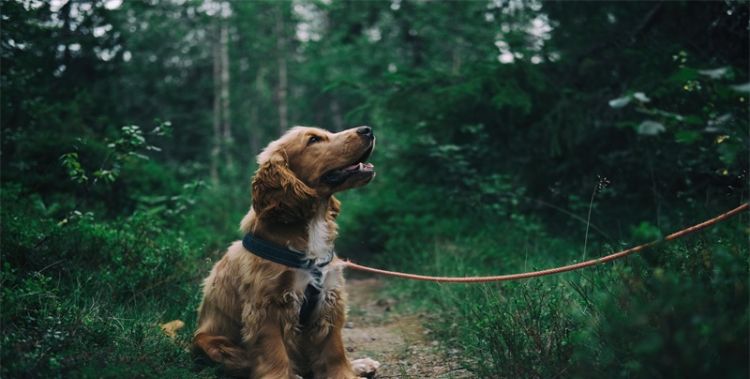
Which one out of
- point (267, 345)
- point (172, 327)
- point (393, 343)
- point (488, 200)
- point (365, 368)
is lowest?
point (393, 343)

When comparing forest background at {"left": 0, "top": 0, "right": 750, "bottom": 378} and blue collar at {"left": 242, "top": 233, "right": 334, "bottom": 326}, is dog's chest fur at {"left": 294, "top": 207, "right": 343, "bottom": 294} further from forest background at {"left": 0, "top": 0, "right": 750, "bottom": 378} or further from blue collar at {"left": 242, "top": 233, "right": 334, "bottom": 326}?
forest background at {"left": 0, "top": 0, "right": 750, "bottom": 378}

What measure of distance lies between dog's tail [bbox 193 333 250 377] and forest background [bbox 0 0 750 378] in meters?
0.12

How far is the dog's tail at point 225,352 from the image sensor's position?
3.42m

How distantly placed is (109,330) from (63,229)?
1.57m

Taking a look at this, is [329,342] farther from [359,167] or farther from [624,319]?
[624,319]

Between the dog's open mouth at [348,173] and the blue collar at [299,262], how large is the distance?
1.90ft

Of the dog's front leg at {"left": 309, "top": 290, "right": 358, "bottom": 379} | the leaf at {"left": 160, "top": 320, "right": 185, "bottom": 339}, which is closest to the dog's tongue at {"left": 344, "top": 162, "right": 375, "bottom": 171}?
the dog's front leg at {"left": 309, "top": 290, "right": 358, "bottom": 379}

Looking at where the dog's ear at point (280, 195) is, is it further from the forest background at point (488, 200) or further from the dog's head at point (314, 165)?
the forest background at point (488, 200)

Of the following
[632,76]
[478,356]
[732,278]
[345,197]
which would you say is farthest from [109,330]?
[345,197]

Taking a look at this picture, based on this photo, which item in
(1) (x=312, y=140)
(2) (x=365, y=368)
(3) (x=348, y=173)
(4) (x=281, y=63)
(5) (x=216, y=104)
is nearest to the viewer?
(2) (x=365, y=368)

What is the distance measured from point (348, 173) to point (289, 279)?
86 cm

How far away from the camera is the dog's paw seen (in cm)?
360

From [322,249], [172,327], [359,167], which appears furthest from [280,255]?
[172,327]

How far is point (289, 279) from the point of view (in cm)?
331
